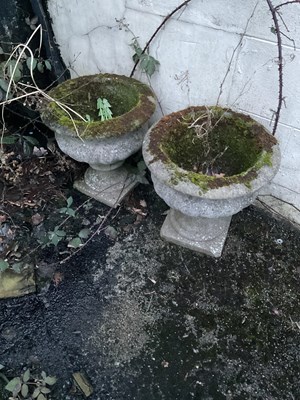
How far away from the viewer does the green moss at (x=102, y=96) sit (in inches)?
107

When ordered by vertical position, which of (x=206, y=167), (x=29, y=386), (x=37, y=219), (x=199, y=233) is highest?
(x=206, y=167)

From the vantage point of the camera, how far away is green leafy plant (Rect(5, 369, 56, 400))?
231 centimetres

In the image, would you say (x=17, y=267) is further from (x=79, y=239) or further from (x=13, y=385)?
(x=13, y=385)

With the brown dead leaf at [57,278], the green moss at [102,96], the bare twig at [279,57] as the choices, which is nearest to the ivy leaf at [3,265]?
the brown dead leaf at [57,278]

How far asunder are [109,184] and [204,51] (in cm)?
126

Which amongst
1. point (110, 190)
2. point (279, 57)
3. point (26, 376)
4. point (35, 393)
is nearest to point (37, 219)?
point (110, 190)

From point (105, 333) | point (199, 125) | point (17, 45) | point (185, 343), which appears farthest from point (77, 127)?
point (185, 343)

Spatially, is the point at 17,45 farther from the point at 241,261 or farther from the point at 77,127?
the point at 241,261

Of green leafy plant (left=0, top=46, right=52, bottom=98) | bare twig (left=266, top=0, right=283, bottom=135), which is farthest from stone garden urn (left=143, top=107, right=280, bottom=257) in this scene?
green leafy plant (left=0, top=46, right=52, bottom=98)

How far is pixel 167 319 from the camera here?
267 cm

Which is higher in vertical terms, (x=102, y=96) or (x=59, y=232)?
(x=102, y=96)

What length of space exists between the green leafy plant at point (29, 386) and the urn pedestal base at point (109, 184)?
1.39 m

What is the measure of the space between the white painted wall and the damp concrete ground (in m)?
0.66

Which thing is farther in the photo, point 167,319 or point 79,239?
point 79,239
